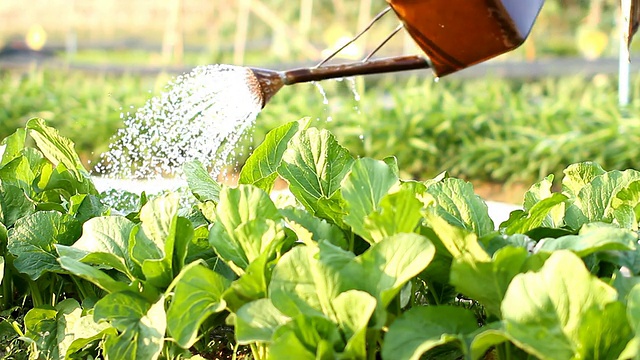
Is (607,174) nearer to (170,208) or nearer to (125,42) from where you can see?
(170,208)

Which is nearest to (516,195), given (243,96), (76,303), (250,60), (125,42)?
(243,96)

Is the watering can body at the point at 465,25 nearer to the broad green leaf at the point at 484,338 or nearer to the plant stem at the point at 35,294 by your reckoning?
the broad green leaf at the point at 484,338

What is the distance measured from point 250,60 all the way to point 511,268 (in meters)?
13.5

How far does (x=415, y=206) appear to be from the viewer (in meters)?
1.06

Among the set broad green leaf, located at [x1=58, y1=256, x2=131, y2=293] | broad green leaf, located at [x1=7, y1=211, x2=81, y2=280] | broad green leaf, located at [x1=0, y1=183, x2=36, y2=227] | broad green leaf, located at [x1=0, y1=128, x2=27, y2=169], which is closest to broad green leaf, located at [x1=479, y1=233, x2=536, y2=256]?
broad green leaf, located at [x1=58, y1=256, x2=131, y2=293]

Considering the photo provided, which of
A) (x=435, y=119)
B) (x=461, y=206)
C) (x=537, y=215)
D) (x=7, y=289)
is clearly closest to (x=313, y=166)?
(x=461, y=206)

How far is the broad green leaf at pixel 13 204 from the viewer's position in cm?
145

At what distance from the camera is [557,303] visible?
93cm

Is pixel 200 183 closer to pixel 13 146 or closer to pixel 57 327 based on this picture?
pixel 57 327

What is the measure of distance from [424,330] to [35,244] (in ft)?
2.10

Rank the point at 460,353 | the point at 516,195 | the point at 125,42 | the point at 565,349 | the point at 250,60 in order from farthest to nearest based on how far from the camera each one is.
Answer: the point at 125,42, the point at 250,60, the point at 516,195, the point at 460,353, the point at 565,349

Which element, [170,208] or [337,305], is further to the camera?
[170,208]

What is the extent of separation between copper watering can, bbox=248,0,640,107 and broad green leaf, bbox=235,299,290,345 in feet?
1.73

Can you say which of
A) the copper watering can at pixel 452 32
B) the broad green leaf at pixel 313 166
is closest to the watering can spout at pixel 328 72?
the copper watering can at pixel 452 32
